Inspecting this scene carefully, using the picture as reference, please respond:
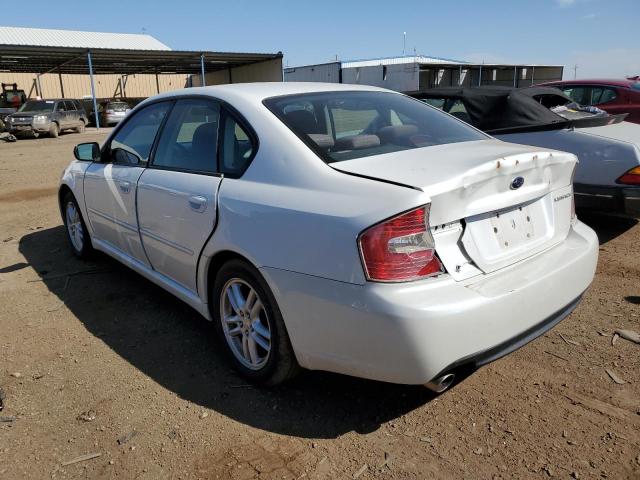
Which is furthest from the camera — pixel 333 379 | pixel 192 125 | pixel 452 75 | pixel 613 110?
pixel 452 75

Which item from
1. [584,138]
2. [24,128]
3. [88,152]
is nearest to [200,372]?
[88,152]

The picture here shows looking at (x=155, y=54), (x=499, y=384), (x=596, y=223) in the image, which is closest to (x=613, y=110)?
(x=596, y=223)

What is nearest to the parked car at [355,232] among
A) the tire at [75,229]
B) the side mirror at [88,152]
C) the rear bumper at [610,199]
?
the side mirror at [88,152]

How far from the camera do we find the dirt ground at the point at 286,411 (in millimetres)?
2262

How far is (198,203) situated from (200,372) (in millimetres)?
991

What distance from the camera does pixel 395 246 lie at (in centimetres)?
207

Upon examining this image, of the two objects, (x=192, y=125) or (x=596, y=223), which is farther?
(x=596, y=223)

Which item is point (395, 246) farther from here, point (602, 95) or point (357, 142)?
point (602, 95)

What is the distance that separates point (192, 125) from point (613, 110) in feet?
24.2

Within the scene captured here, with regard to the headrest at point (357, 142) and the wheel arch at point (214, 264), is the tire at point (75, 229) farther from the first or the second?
the headrest at point (357, 142)

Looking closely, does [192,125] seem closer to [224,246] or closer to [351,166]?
[224,246]

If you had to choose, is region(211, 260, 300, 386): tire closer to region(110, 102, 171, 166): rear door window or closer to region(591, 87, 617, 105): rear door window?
region(110, 102, 171, 166): rear door window

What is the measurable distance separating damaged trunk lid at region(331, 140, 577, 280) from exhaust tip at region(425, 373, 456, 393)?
1.37 feet

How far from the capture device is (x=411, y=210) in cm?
206
